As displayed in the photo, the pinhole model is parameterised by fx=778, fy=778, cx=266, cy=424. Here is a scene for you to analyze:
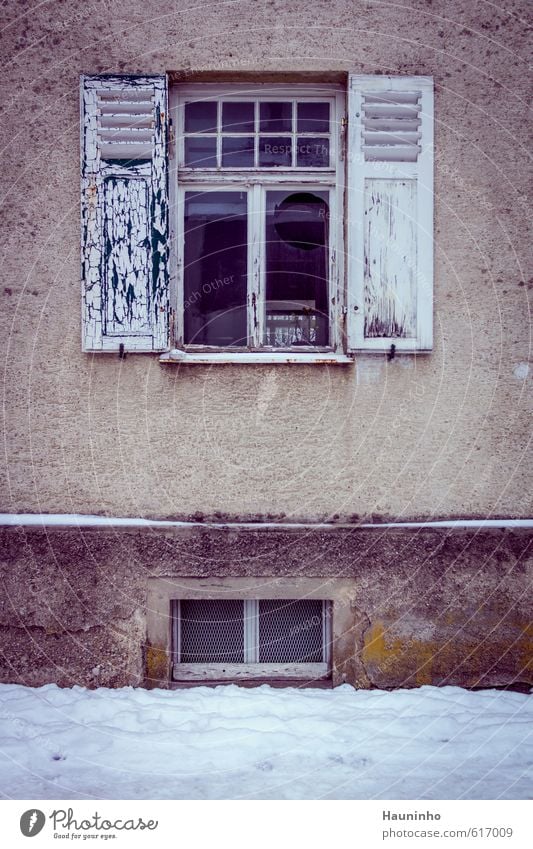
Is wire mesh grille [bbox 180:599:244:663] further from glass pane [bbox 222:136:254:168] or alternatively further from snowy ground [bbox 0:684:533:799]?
glass pane [bbox 222:136:254:168]

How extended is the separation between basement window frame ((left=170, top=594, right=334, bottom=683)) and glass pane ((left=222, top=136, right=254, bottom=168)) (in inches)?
98.1

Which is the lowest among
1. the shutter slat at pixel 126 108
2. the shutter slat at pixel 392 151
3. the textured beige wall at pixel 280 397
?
the textured beige wall at pixel 280 397

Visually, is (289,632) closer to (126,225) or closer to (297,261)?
(297,261)

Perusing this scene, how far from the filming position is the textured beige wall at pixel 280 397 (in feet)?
14.3

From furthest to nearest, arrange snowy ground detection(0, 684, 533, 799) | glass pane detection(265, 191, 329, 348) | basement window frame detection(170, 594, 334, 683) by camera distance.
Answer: glass pane detection(265, 191, 329, 348) → basement window frame detection(170, 594, 334, 683) → snowy ground detection(0, 684, 533, 799)

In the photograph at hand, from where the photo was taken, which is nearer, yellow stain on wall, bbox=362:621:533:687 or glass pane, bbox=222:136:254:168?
yellow stain on wall, bbox=362:621:533:687

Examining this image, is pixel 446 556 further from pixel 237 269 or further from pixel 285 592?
pixel 237 269

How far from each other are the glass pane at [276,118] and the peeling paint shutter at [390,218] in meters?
0.39

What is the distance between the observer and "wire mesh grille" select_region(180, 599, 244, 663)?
4.50m

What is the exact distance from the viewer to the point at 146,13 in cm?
434

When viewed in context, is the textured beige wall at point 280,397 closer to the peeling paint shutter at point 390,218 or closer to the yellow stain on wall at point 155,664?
the peeling paint shutter at point 390,218

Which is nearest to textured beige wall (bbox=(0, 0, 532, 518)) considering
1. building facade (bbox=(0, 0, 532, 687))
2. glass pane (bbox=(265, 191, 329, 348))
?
building facade (bbox=(0, 0, 532, 687))

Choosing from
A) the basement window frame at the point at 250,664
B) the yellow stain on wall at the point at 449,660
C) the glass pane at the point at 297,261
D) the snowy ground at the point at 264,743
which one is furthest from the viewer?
the glass pane at the point at 297,261

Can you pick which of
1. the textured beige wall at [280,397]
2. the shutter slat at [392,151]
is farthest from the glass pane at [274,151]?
the textured beige wall at [280,397]
